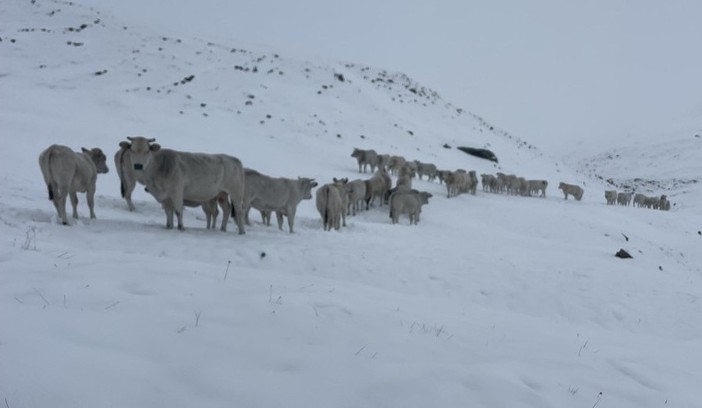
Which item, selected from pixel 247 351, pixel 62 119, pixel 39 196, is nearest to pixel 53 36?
pixel 62 119

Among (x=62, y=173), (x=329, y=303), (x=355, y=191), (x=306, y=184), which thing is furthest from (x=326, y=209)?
(x=329, y=303)

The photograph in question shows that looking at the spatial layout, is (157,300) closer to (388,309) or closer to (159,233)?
(388,309)

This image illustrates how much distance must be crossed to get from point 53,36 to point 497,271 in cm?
5573

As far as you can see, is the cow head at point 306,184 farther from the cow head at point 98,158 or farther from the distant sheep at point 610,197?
the distant sheep at point 610,197

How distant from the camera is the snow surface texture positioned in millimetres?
3488

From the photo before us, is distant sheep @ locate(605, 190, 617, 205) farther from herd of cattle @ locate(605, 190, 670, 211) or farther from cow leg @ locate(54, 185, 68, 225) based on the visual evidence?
cow leg @ locate(54, 185, 68, 225)

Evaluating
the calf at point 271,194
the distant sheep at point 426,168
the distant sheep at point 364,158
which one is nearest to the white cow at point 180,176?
the calf at point 271,194

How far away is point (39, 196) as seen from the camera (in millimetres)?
13312

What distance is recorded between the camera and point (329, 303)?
5.61 m

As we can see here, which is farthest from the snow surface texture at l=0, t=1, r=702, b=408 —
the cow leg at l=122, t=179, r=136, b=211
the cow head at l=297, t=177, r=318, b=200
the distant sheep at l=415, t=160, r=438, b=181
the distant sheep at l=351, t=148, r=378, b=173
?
the distant sheep at l=415, t=160, r=438, b=181

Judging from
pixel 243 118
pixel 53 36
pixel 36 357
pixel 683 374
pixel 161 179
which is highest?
pixel 53 36

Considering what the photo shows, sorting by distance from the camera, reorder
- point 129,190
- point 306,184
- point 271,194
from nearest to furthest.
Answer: point 129,190
point 271,194
point 306,184

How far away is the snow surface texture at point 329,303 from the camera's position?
11.4 ft

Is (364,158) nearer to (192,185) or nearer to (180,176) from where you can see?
(192,185)
